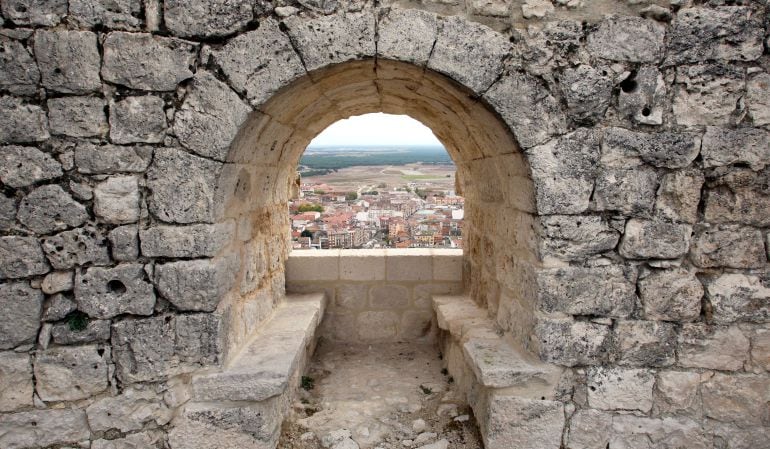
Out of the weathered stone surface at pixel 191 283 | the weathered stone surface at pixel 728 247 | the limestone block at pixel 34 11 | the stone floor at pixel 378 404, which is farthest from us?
the stone floor at pixel 378 404

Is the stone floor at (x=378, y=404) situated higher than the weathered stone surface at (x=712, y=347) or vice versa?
the weathered stone surface at (x=712, y=347)

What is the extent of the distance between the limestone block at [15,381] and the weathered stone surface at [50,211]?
0.76 metres

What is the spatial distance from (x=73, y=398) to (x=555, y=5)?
360cm

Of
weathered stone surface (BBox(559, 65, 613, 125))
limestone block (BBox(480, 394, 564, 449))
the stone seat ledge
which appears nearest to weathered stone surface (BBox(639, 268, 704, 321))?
limestone block (BBox(480, 394, 564, 449))

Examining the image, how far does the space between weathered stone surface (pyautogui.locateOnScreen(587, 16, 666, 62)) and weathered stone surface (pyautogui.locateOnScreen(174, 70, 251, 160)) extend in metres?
2.02

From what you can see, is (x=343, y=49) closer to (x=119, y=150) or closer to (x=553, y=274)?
(x=119, y=150)

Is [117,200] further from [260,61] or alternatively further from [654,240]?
[654,240]

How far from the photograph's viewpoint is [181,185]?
2.71 meters

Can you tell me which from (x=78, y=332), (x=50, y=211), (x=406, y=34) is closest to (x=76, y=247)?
(x=50, y=211)

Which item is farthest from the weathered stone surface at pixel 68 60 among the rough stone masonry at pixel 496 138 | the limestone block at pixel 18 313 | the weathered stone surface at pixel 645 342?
the weathered stone surface at pixel 645 342

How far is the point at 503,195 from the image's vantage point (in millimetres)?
3504

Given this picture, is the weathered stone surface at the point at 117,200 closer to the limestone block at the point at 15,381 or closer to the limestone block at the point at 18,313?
the limestone block at the point at 18,313

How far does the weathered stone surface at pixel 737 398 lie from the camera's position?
2.95 m

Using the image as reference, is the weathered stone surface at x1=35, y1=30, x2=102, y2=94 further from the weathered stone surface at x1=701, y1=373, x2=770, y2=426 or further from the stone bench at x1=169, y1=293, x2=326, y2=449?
the weathered stone surface at x1=701, y1=373, x2=770, y2=426
